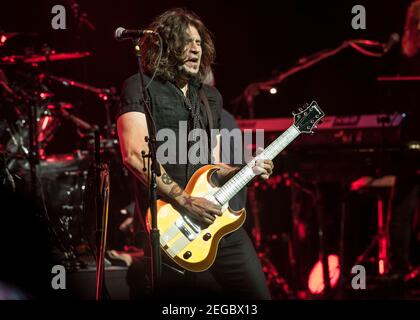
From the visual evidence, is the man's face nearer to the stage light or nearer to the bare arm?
the bare arm

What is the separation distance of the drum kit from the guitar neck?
219 centimetres

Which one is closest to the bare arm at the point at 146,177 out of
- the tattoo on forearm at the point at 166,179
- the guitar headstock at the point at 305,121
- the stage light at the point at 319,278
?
the tattoo on forearm at the point at 166,179

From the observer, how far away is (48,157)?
254 inches

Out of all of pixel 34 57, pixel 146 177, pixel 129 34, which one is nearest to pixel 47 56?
pixel 34 57

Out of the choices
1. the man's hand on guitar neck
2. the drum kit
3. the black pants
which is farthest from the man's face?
the drum kit

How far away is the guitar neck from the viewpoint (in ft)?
12.5

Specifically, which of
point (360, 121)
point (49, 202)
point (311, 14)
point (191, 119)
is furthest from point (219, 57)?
point (191, 119)

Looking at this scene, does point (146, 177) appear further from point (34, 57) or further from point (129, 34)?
point (34, 57)

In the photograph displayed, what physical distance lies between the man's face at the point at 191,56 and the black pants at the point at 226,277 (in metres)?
1.02

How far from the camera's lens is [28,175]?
607 centimetres

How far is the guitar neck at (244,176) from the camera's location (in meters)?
3.80
